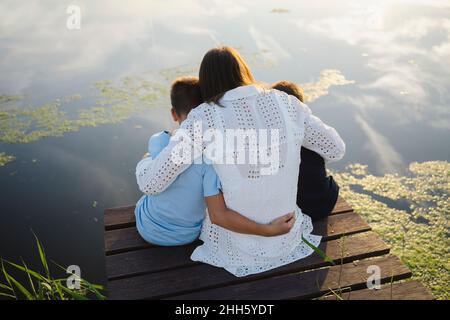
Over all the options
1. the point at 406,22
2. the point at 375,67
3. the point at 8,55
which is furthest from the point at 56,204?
the point at 406,22

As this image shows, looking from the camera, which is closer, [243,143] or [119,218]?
[243,143]

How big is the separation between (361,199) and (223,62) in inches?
73.6

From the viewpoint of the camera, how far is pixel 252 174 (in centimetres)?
158

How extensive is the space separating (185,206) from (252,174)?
338 millimetres

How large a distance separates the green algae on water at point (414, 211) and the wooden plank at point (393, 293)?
85cm

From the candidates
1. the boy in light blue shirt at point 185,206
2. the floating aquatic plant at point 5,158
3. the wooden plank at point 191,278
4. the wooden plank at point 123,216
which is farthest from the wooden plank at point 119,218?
the floating aquatic plant at point 5,158

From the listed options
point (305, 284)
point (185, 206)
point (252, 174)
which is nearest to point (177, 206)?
point (185, 206)

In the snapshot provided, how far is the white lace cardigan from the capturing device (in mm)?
1565

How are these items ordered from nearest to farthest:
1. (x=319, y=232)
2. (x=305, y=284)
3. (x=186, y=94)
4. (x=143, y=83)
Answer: (x=305, y=284), (x=186, y=94), (x=319, y=232), (x=143, y=83)

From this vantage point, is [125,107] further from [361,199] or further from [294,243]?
[294,243]

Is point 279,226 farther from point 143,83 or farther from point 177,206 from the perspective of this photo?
point 143,83

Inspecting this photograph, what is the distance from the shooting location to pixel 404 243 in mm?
2703

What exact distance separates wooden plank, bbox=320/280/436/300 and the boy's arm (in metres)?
0.30

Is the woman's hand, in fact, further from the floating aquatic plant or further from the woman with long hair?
the floating aquatic plant
